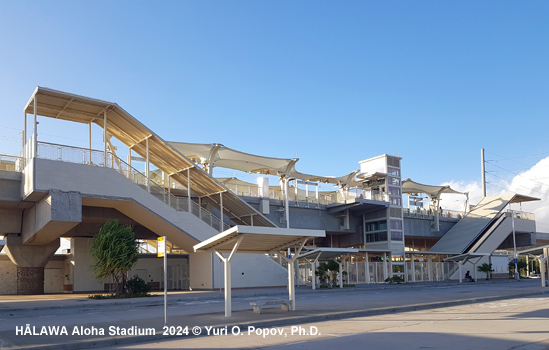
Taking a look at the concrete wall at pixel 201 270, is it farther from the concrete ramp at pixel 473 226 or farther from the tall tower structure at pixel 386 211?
the concrete ramp at pixel 473 226

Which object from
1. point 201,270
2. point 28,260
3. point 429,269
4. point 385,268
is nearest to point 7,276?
point 28,260

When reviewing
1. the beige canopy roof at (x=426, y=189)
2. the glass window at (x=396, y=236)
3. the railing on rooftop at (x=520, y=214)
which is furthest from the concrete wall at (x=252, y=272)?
the railing on rooftop at (x=520, y=214)

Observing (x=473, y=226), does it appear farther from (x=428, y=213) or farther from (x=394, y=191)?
(x=394, y=191)

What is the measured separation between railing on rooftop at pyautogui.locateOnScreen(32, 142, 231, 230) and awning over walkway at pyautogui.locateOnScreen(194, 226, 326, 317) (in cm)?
1554

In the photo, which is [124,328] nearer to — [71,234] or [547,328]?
[547,328]

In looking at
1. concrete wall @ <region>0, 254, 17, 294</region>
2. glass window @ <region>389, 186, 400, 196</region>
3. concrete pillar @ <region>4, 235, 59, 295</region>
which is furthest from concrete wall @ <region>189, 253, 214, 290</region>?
glass window @ <region>389, 186, 400, 196</region>

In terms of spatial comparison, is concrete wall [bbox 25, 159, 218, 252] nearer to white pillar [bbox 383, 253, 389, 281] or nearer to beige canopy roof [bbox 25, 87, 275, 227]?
beige canopy roof [bbox 25, 87, 275, 227]

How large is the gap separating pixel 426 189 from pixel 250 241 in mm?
48138

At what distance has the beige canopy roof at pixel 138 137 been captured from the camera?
30.1m

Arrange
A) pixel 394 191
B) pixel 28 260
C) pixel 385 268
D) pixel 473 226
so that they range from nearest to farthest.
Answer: pixel 28 260, pixel 385 268, pixel 394 191, pixel 473 226

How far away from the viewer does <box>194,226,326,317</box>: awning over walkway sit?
1525 cm

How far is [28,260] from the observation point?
32.8 m

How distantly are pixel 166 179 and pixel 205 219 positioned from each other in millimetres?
5998

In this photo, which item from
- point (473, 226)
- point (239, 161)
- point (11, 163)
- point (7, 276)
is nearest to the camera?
point (11, 163)
